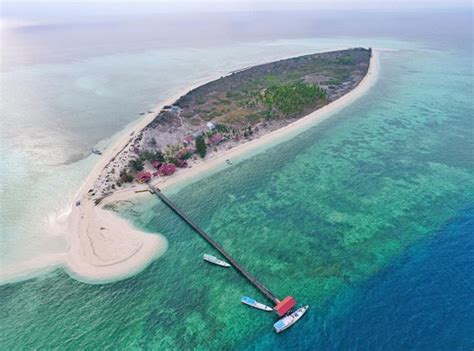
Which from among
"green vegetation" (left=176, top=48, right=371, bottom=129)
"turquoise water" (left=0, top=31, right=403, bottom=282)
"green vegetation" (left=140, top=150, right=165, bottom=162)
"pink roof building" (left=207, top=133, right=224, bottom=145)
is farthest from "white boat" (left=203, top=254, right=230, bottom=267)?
"green vegetation" (left=176, top=48, right=371, bottom=129)

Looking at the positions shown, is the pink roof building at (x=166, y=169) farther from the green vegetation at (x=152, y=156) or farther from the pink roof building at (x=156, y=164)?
the green vegetation at (x=152, y=156)

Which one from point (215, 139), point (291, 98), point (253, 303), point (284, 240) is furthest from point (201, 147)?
point (253, 303)

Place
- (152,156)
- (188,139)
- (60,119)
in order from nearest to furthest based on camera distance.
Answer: (152,156) < (188,139) < (60,119)

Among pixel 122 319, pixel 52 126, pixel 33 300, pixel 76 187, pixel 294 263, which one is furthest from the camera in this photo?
pixel 52 126

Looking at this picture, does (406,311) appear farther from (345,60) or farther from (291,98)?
(345,60)

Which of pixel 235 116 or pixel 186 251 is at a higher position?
pixel 235 116

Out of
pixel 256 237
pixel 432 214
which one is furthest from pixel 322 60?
pixel 256 237

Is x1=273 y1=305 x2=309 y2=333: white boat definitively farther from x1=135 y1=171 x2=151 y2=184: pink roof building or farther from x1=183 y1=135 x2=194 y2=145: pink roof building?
x1=183 y1=135 x2=194 y2=145: pink roof building

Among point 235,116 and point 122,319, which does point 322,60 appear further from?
point 122,319
